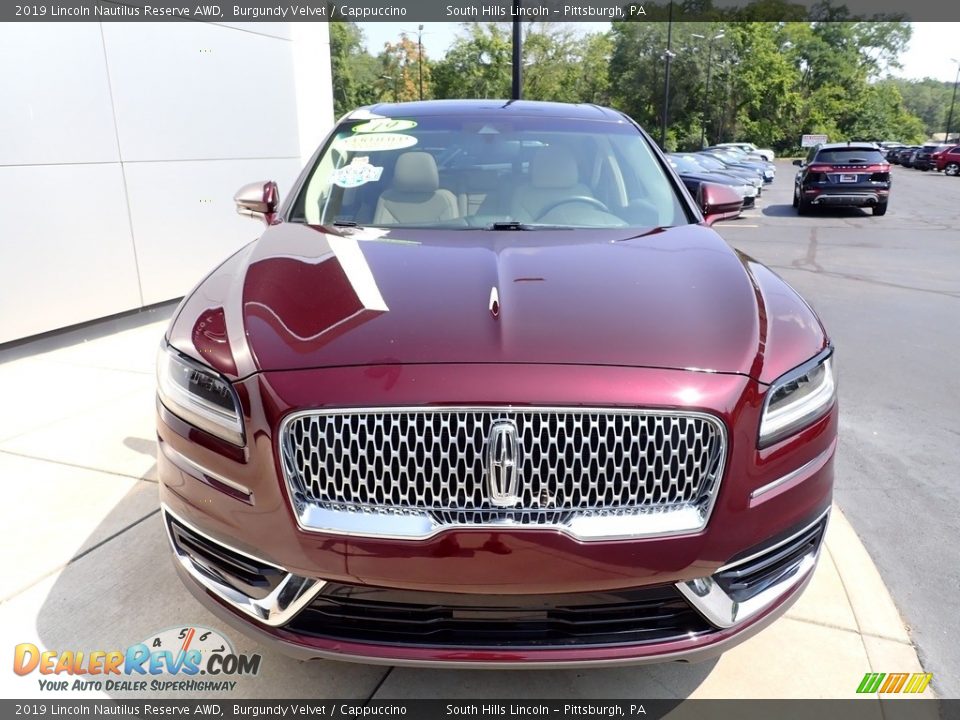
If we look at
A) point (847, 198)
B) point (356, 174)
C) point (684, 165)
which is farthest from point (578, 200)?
point (684, 165)

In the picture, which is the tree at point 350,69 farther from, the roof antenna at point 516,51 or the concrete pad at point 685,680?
the concrete pad at point 685,680

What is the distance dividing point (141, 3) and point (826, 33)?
91567 mm

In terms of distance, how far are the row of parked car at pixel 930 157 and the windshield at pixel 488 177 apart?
4771 cm

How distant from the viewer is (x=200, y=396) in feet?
6.45

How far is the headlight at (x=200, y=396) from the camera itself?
1.87 m

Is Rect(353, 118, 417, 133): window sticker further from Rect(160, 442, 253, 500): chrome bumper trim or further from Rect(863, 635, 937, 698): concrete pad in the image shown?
Rect(863, 635, 937, 698): concrete pad

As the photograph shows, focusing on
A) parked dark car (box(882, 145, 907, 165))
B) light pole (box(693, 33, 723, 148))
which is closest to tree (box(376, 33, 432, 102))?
light pole (box(693, 33, 723, 148))

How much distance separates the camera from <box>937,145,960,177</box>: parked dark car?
4259 centimetres

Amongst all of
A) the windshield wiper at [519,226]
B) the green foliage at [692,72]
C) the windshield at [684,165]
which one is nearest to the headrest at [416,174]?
the windshield wiper at [519,226]

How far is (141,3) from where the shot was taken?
6.38 metres

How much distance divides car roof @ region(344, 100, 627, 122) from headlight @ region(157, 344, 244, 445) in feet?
6.73

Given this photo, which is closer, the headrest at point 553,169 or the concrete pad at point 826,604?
the concrete pad at point 826,604

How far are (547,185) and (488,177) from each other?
257mm

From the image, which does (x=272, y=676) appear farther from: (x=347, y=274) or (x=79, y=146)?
(x=79, y=146)
